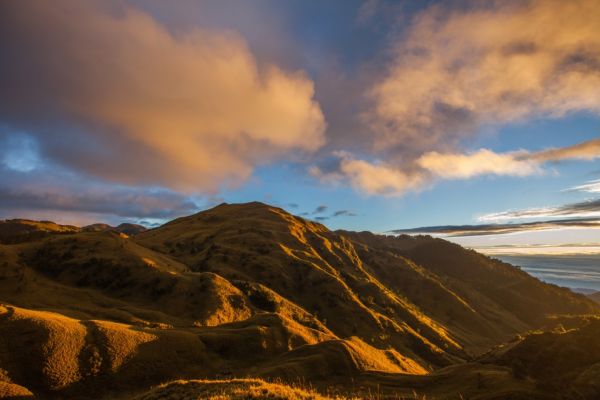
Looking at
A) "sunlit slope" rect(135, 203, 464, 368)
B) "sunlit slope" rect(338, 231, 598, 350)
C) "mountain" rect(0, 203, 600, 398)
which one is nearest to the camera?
"mountain" rect(0, 203, 600, 398)

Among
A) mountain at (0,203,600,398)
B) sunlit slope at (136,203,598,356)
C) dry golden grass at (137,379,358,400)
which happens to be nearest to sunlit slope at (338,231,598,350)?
sunlit slope at (136,203,598,356)

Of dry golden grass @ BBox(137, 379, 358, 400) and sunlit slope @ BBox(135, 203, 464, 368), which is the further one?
sunlit slope @ BBox(135, 203, 464, 368)

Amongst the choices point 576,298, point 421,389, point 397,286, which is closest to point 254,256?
point 397,286

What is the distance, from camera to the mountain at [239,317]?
1276 inches

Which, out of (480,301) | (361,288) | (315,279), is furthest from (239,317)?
(480,301)

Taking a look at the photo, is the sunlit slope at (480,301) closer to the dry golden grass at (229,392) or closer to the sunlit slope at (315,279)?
the sunlit slope at (315,279)

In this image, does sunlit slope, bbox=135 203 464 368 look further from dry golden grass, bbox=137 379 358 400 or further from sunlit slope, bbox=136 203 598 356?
dry golden grass, bbox=137 379 358 400

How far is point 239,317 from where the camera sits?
240 ft

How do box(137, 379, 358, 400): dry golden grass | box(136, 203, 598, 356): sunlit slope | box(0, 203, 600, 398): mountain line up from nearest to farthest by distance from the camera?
box(137, 379, 358, 400): dry golden grass < box(0, 203, 600, 398): mountain < box(136, 203, 598, 356): sunlit slope

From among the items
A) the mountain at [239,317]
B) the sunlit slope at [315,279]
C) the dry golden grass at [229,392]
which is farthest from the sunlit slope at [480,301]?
the dry golden grass at [229,392]

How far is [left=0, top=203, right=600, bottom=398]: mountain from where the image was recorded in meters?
32.4

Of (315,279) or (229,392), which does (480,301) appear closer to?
(315,279)

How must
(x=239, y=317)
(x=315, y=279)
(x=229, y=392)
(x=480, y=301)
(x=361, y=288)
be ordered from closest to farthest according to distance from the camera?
(x=229, y=392), (x=239, y=317), (x=315, y=279), (x=361, y=288), (x=480, y=301)

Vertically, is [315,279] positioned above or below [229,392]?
below
